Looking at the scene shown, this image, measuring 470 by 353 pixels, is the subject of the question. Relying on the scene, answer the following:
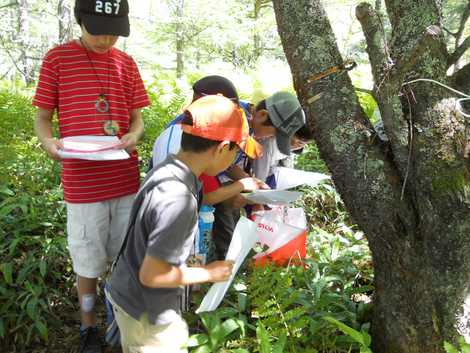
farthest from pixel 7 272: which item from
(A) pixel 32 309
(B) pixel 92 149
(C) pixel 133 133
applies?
(C) pixel 133 133

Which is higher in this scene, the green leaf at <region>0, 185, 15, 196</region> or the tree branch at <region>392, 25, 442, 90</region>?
the tree branch at <region>392, 25, 442, 90</region>

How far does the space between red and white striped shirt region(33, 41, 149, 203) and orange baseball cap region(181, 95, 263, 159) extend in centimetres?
99

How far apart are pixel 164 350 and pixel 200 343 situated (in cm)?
36

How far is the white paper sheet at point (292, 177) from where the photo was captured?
2.85 m

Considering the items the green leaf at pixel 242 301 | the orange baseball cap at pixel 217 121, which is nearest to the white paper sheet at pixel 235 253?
the orange baseball cap at pixel 217 121

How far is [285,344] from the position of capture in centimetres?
207

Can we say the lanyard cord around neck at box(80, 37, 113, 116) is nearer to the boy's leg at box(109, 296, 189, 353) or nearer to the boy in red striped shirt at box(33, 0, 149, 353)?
the boy in red striped shirt at box(33, 0, 149, 353)

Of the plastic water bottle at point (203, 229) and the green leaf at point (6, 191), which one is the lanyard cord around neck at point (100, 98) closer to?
the plastic water bottle at point (203, 229)

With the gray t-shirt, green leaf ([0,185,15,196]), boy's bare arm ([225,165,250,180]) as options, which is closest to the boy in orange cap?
the gray t-shirt

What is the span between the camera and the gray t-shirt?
4.86 ft

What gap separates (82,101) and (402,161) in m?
1.70

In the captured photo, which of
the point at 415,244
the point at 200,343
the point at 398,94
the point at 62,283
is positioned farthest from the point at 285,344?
the point at 62,283

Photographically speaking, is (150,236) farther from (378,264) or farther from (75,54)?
(75,54)

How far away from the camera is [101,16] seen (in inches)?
92.0
